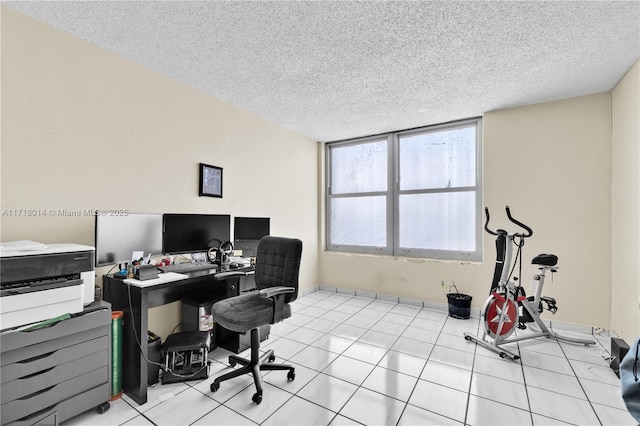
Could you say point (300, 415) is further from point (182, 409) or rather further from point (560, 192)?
point (560, 192)

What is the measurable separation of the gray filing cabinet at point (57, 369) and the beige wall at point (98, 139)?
0.60 m

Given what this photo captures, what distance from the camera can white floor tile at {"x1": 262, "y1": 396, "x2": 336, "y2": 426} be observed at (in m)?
1.82

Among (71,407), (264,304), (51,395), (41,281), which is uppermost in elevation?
(41,281)

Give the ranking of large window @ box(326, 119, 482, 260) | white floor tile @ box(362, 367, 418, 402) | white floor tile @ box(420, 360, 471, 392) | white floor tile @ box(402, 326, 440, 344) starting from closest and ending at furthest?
white floor tile @ box(362, 367, 418, 402) < white floor tile @ box(420, 360, 471, 392) < white floor tile @ box(402, 326, 440, 344) < large window @ box(326, 119, 482, 260)

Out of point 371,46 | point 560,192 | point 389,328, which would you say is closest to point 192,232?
point 371,46

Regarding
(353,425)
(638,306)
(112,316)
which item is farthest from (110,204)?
(638,306)

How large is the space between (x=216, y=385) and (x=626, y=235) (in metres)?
4.00

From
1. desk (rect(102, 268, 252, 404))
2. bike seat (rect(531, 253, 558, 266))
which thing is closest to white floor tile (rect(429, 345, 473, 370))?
bike seat (rect(531, 253, 558, 266))

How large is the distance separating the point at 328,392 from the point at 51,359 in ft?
5.94

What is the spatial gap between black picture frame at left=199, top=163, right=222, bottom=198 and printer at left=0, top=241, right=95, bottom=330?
1.40m

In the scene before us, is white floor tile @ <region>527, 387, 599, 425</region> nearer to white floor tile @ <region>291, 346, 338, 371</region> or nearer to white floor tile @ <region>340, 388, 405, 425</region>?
white floor tile @ <region>340, 388, 405, 425</region>

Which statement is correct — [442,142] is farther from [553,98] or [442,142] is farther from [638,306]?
[638,306]

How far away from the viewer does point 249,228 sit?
134 inches

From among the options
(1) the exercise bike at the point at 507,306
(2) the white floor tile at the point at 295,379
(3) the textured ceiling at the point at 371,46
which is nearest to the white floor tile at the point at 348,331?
(2) the white floor tile at the point at 295,379
